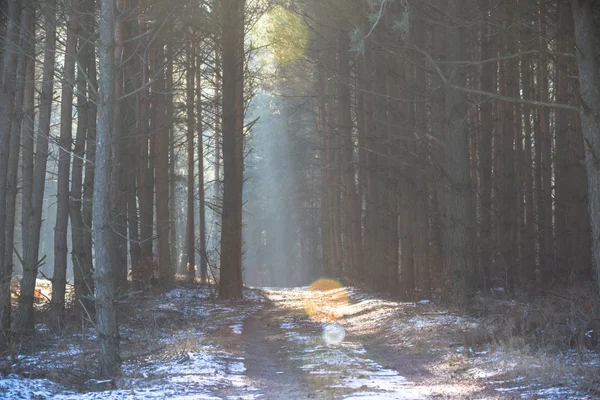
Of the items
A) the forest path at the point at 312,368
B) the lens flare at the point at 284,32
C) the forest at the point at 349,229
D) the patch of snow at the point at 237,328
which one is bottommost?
the forest path at the point at 312,368

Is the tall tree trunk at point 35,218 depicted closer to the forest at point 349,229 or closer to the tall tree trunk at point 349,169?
the forest at point 349,229

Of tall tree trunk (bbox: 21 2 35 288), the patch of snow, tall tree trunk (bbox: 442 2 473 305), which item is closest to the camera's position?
tall tree trunk (bbox: 21 2 35 288)

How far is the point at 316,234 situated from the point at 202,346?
38706 mm

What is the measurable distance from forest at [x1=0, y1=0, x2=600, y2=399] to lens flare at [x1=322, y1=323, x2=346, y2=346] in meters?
0.15

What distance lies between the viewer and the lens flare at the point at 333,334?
1237cm

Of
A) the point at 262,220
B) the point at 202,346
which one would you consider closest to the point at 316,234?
the point at 262,220

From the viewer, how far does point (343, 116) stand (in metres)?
26.3

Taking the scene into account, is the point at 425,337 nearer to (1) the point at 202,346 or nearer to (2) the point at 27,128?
(1) the point at 202,346

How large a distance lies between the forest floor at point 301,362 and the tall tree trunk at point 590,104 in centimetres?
229

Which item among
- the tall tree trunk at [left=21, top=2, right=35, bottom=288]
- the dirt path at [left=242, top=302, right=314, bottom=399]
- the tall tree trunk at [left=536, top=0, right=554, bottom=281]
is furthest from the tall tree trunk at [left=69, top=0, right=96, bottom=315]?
the tall tree trunk at [left=536, top=0, right=554, bottom=281]

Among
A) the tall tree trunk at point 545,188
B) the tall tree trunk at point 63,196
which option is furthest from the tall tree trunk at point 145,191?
the tall tree trunk at point 545,188

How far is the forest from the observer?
877 centimetres

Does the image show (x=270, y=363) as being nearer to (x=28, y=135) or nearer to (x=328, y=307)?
(x=28, y=135)

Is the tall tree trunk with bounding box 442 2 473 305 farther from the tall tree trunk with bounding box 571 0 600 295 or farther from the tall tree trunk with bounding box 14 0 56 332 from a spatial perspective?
the tall tree trunk with bounding box 14 0 56 332
